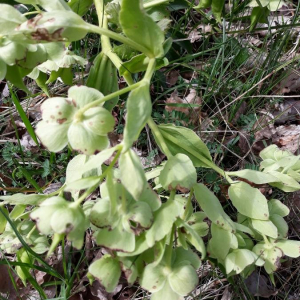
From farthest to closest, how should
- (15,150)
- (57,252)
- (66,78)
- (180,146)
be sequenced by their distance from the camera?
(15,150) < (57,252) < (66,78) < (180,146)

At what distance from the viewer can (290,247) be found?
0.88 metres

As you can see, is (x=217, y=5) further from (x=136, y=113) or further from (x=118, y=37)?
(x=136, y=113)

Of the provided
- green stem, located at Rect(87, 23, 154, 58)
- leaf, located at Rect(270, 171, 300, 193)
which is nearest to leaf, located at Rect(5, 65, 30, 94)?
green stem, located at Rect(87, 23, 154, 58)

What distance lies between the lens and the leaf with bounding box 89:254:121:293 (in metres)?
0.69

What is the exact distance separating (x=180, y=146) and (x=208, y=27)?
84 cm

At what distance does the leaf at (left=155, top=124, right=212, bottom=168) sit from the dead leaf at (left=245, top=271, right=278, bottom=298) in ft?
1.40

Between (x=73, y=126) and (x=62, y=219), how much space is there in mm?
139

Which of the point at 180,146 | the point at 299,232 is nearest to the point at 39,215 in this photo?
the point at 180,146

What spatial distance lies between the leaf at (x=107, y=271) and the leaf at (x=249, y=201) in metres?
0.30

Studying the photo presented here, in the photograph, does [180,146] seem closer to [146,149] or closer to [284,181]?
[284,181]

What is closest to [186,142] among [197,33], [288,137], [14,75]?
[14,75]

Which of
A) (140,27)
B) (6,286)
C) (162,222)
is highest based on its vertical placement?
(140,27)

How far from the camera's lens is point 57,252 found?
1231 mm

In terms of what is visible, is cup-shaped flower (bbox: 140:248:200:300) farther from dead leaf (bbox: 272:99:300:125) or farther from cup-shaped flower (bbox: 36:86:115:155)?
dead leaf (bbox: 272:99:300:125)
